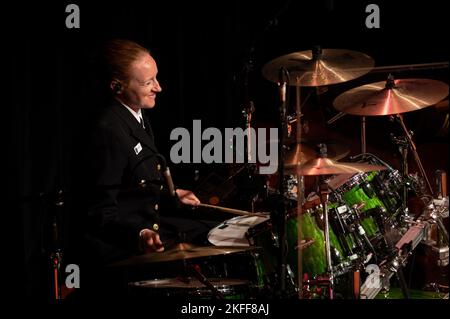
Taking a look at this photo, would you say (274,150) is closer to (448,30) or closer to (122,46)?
(122,46)

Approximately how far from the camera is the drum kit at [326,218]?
2096 millimetres

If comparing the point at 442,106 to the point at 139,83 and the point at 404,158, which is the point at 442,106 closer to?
the point at 404,158

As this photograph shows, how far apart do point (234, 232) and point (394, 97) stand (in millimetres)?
1174

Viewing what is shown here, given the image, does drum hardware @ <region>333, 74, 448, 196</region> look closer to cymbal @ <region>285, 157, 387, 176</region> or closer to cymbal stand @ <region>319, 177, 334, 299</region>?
cymbal @ <region>285, 157, 387, 176</region>

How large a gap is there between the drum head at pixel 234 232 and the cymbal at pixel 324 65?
31.8 inches

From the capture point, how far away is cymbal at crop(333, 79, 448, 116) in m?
2.77

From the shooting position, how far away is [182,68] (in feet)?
10.8

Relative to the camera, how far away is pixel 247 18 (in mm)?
3465

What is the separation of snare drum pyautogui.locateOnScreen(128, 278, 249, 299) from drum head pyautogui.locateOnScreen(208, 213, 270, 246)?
178mm

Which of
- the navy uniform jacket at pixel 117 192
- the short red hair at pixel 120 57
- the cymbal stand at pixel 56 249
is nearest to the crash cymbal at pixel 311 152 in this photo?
the navy uniform jacket at pixel 117 192

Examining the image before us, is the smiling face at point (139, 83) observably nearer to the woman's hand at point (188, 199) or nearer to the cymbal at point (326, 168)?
the woman's hand at point (188, 199)

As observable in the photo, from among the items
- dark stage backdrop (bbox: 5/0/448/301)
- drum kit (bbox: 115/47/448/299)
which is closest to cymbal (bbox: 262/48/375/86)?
drum kit (bbox: 115/47/448/299)

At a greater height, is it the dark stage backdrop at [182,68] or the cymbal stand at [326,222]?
the dark stage backdrop at [182,68]
